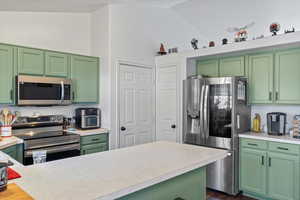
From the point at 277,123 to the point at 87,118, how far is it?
2.87 meters

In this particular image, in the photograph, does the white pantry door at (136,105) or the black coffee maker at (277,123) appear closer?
the black coffee maker at (277,123)

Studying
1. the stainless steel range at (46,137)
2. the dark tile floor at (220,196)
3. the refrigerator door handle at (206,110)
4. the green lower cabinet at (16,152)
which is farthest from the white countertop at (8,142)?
the dark tile floor at (220,196)

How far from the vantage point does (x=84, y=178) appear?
1294 mm

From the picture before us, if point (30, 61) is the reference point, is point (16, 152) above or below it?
below

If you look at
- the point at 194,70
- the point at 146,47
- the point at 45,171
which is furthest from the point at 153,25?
the point at 45,171

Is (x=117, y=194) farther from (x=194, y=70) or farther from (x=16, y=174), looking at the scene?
(x=194, y=70)

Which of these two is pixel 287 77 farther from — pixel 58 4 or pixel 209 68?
pixel 58 4

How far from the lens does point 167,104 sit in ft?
14.1

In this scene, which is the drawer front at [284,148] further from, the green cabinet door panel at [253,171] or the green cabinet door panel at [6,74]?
the green cabinet door panel at [6,74]

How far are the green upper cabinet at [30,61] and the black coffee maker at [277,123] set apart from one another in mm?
3426

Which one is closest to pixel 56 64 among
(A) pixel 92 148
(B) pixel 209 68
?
(A) pixel 92 148

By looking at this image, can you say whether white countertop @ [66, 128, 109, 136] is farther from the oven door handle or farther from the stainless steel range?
the oven door handle

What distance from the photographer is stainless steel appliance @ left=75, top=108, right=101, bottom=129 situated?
3.66 m

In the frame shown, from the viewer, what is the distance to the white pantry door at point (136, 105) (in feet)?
13.0
